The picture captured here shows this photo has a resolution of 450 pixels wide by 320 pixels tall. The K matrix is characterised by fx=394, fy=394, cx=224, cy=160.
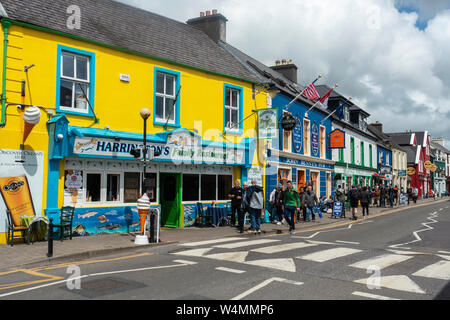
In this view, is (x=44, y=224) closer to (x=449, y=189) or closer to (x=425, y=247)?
(x=425, y=247)

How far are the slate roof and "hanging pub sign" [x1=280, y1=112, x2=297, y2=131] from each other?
271 centimetres

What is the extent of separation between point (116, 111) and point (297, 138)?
41.5ft

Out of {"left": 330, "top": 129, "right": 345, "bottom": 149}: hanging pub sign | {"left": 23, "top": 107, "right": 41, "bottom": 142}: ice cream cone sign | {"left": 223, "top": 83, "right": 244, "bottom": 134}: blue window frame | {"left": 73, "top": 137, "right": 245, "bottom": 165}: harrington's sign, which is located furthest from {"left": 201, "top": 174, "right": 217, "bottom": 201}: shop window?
{"left": 330, "top": 129, "right": 345, "bottom": 149}: hanging pub sign

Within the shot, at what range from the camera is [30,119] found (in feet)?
35.0

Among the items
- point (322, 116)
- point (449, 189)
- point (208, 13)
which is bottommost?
point (449, 189)

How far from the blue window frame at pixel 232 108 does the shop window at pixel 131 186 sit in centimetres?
485

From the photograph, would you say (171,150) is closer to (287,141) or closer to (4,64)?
(4,64)

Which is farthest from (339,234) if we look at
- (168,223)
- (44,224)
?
(44,224)

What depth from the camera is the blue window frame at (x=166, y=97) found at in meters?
14.6

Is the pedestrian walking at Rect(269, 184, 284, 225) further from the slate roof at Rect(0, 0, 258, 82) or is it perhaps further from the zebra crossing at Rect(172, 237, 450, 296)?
the slate roof at Rect(0, 0, 258, 82)

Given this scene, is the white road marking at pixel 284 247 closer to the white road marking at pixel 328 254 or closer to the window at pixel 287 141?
the white road marking at pixel 328 254

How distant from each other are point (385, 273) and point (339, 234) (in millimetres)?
6263

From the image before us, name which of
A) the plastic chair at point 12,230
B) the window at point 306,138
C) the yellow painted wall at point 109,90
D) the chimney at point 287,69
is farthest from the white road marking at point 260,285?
the chimney at point 287,69
